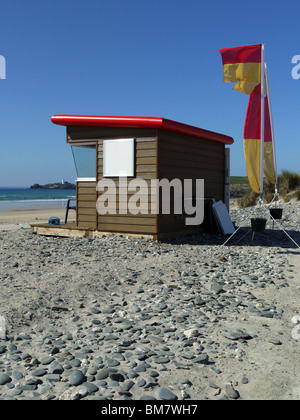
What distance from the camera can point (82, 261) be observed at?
24.9ft

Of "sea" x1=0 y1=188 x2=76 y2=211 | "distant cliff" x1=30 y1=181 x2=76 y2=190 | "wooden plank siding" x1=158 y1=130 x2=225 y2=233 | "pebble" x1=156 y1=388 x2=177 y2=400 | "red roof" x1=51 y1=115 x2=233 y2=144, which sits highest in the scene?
"distant cliff" x1=30 y1=181 x2=76 y2=190

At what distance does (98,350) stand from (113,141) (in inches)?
275

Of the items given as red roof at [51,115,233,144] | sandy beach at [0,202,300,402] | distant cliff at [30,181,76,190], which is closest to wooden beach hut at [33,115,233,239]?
red roof at [51,115,233,144]

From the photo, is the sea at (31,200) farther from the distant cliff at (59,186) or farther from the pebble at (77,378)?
the distant cliff at (59,186)

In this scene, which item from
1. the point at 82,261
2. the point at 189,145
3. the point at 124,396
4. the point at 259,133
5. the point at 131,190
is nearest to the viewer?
the point at 124,396

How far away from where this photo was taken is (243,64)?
8.92 m

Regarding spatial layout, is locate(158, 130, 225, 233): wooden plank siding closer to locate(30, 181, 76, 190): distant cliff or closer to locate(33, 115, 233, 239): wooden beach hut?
locate(33, 115, 233, 239): wooden beach hut

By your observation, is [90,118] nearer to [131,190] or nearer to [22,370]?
[131,190]

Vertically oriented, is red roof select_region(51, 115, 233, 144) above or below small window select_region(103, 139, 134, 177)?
above

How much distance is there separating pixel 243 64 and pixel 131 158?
334cm

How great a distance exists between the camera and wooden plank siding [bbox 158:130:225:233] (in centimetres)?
976

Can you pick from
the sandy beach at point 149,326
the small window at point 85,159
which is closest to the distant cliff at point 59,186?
the small window at point 85,159

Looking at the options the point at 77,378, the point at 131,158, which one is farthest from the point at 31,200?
the point at 77,378
